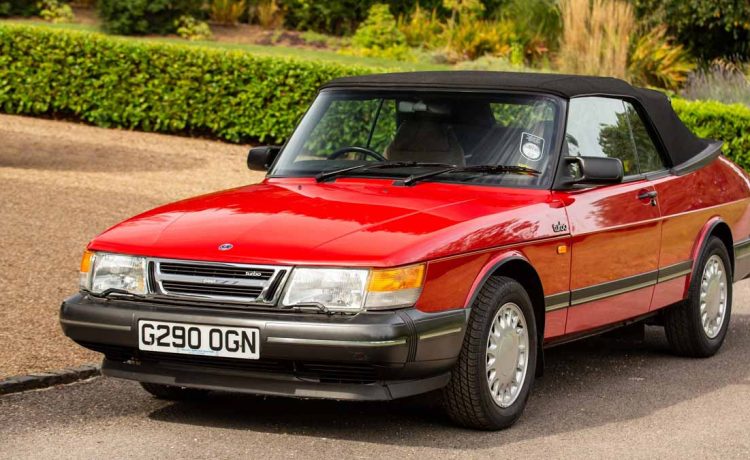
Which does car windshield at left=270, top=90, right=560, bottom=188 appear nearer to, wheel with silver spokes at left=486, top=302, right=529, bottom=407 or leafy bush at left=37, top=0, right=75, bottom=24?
wheel with silver spokes at left=486, top=302, right=529, bottom=407

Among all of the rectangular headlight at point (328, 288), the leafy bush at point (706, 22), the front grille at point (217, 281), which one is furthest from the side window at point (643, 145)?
the leafy bush at point (706, 22)

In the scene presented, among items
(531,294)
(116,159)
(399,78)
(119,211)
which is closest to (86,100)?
(116,159)

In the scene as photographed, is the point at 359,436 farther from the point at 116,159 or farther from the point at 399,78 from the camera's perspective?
the point at 116,159

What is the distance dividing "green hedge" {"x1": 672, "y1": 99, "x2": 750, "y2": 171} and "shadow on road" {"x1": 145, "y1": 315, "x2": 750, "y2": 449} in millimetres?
9306

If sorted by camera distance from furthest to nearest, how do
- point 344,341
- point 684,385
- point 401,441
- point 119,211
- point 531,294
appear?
1. point 119,211
2. point 684,385
3. point 531,294
4. point 401,441
5. point 344,341

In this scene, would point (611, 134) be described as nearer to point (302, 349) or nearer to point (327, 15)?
point (302, 349)

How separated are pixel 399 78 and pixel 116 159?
11086 mm

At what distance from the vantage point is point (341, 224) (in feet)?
20.5

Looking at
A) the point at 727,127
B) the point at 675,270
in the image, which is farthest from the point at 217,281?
the point at 727,127

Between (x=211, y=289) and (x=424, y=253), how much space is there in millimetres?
963

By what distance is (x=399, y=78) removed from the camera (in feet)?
→ 26.0

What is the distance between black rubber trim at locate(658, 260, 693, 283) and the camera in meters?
8.12

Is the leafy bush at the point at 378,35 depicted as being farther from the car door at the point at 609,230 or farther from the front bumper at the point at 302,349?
the front bumper at the point at 302,349

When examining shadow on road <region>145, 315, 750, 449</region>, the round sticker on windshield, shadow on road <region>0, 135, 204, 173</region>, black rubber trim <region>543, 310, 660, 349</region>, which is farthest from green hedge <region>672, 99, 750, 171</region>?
the round sticker on windshield
